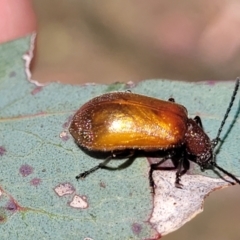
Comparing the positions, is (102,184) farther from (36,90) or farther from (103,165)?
(36,90)

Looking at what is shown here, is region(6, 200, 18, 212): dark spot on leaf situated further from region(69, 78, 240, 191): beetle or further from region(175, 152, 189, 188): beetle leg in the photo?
region(175, 152, 189, 188): beetle leg

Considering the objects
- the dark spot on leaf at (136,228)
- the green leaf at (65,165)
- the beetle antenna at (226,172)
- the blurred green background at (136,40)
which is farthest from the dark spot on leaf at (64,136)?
the blurred green background at (136,40)

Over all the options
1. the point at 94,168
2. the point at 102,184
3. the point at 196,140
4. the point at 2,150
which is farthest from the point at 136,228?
the point at 2,150

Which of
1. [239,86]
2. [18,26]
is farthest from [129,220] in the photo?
[18,26]

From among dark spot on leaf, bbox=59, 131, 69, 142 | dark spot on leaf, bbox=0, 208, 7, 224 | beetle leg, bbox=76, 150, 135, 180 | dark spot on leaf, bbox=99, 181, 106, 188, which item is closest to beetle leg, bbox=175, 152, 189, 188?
beetle leg, bbox=76, 150, 135, 180

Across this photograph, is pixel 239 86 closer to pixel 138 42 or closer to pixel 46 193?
pixel 46 193

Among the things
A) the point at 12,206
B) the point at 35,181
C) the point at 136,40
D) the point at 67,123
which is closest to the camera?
the point at 12,206
